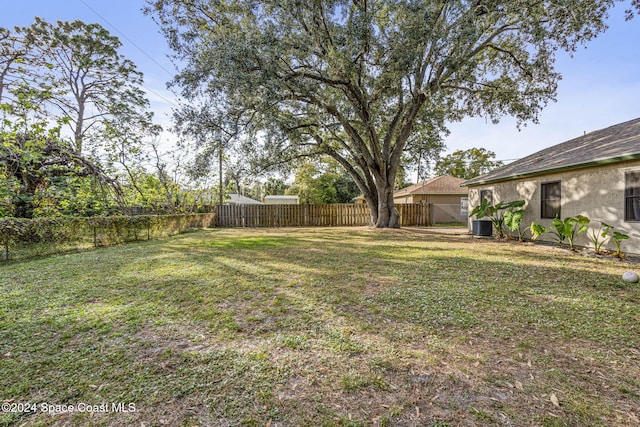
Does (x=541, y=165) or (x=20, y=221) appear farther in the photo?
(x=541, y=165)

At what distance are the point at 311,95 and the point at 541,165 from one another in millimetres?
7961

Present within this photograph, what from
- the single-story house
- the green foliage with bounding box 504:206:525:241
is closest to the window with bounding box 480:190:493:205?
the green foliage with bounding box 504:206:525:241

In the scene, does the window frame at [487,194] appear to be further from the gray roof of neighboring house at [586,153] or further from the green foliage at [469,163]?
the green foliage at [469,163]

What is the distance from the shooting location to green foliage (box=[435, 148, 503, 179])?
32.2 metres

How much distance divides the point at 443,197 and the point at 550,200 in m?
11.9

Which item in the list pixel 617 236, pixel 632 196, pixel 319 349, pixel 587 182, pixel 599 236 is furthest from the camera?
pixel 587 182

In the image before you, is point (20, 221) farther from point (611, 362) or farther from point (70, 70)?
point (70, 70)

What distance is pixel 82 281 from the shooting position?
172 inches

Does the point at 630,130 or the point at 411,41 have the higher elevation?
the point at 411,41

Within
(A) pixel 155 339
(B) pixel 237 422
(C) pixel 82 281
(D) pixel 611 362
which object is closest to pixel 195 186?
(C) pixel 82 281

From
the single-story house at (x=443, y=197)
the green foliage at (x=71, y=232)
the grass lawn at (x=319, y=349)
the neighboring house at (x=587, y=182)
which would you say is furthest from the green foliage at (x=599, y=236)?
the green foliage at (x=71, y=232)

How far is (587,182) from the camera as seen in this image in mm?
7359

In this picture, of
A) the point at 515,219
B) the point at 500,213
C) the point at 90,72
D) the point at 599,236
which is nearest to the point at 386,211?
the point at 500,213

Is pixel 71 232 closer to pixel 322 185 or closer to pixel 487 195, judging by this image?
pixel 487 195
